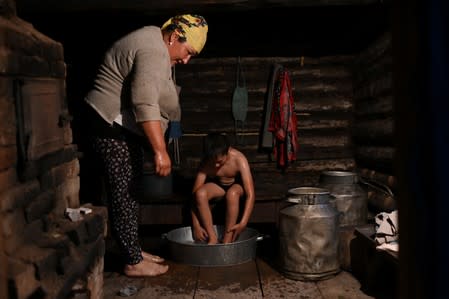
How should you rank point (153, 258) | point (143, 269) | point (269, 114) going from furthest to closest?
point (269, 114) < point (153, 258) < point (143, 269)

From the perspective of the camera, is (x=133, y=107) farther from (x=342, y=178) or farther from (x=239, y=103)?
(x=239, y=103)

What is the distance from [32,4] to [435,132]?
5028mm

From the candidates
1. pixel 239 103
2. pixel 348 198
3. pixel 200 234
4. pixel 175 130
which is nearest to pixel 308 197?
pixel 348 198

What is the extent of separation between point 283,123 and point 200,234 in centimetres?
244

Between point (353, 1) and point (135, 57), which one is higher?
point (353, 1)

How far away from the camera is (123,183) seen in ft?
14.1

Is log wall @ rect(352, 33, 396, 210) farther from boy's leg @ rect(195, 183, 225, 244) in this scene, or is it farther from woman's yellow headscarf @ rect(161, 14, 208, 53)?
woman's yellow headscarf @ rect(161, 14, 208, 53)

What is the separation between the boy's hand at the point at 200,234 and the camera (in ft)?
17.6

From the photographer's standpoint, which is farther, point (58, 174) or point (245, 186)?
point (245, 186)

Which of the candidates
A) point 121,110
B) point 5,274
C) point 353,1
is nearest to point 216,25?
point 353,1

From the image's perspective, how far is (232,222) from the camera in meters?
5.28

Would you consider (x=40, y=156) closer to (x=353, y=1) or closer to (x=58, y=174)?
(x=58, y=174)

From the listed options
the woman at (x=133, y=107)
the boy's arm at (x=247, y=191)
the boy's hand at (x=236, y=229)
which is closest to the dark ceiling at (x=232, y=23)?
the woman at (x=133, y=107)

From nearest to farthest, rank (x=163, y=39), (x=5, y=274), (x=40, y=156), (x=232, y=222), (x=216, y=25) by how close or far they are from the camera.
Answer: (x=5, y=274), (x=40, y=156), (x=163, y=39), (x=232, y=222), (x=216, y=25)
